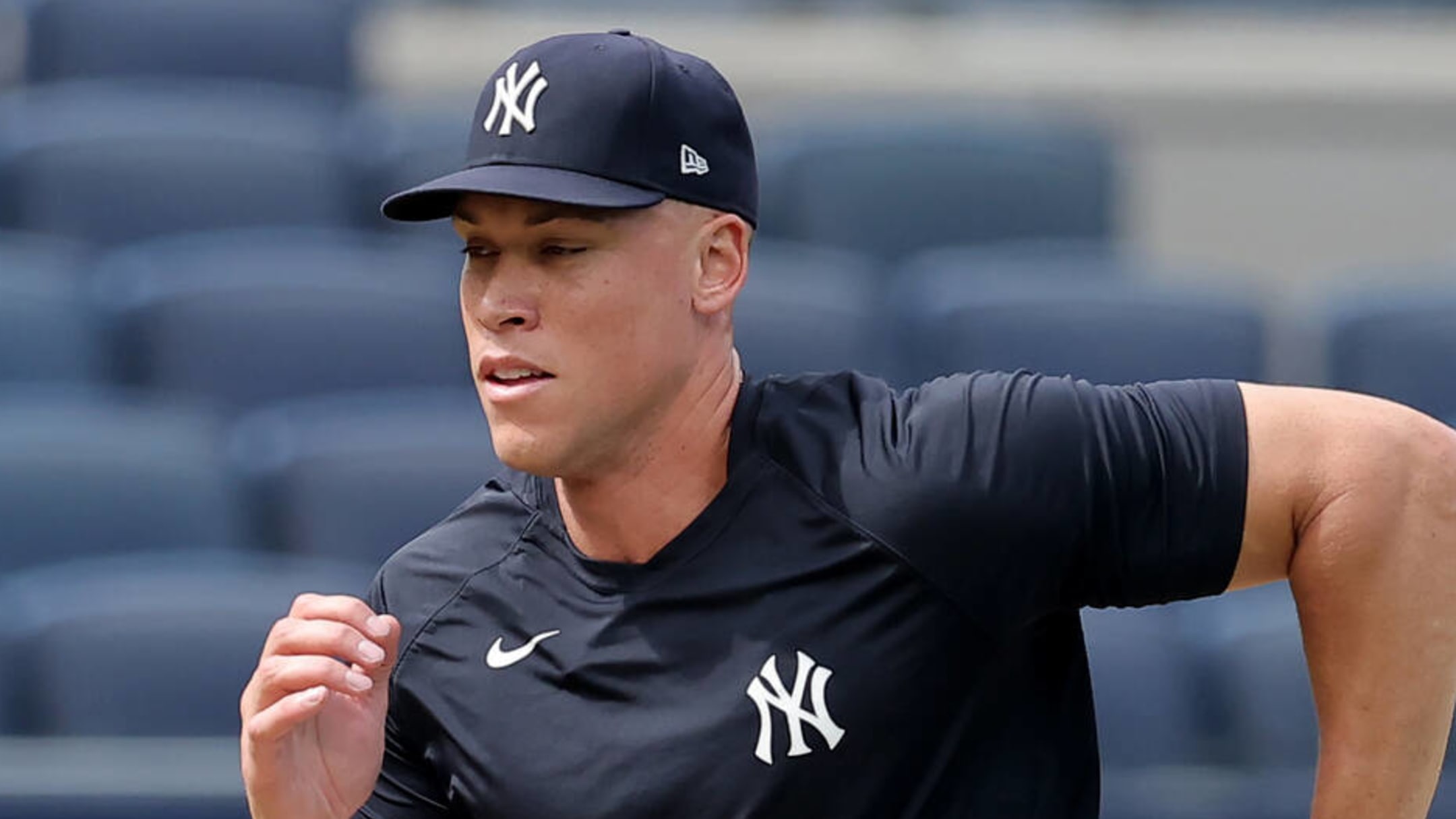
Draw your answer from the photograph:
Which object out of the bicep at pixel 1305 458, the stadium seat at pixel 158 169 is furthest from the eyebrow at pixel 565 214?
the stadium seat at pixel 158 169

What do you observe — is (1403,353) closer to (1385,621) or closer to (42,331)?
(42,331)

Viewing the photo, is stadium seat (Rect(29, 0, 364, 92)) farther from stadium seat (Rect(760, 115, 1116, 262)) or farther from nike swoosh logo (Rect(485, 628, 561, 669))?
nike swoosh logo (Rect(485, 628, 561, 669))

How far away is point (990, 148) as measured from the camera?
4.96 m

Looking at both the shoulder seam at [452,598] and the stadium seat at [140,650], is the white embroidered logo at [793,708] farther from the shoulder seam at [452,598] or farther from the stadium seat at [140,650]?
the stadium seat at [140,650]

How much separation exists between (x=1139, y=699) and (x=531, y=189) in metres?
1.82

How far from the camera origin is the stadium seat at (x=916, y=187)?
4.94 metres

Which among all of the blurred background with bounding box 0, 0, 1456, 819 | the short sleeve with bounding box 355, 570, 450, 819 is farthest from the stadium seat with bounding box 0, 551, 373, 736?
the short sleeve with bounding box 355, 570, 450, 819

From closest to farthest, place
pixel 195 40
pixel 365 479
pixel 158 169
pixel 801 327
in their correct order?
pixel 365 479 < pixel 801 327 < pixel 158 169 < pixel 195 40

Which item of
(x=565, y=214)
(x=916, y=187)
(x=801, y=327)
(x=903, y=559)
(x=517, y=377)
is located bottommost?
(x=801, y=327)

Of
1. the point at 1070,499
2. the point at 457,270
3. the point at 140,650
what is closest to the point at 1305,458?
the point at 1070,499

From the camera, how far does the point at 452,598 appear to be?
200 cm

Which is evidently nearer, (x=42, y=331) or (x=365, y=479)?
(x=365, y=479)

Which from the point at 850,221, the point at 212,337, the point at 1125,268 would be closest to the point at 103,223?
the point at 212,337

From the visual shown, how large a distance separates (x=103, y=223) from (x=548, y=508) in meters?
2.83
